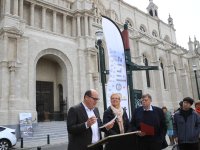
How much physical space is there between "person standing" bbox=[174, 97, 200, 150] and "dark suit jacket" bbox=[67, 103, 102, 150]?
9.07 ft

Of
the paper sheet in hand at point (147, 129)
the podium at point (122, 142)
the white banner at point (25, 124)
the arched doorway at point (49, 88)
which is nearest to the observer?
the podium at point (122, 142)

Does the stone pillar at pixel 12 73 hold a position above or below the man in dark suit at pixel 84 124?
above

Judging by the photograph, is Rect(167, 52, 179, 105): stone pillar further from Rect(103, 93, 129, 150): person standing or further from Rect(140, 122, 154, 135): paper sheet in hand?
Rect(103, 93, 129, 150): person standing

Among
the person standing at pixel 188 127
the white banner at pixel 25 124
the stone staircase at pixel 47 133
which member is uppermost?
the person standing at pixel 188 127

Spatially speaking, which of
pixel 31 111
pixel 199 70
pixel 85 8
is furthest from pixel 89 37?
pixel 199 70

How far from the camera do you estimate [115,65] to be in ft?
26.7

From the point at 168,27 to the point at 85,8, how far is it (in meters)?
32.8

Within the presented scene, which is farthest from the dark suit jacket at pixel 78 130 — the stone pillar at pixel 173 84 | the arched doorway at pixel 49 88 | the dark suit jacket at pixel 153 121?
the stone pillar at pixel 173 84

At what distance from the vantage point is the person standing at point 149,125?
4936 millimetres

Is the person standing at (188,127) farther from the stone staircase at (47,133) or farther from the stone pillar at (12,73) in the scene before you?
the stone pillar at (12,73)

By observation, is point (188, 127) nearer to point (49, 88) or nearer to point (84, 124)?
point (84, 124)

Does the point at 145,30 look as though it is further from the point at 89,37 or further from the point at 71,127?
the point at 71,127

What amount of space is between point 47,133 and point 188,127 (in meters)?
14.4

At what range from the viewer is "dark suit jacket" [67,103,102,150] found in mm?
3922
